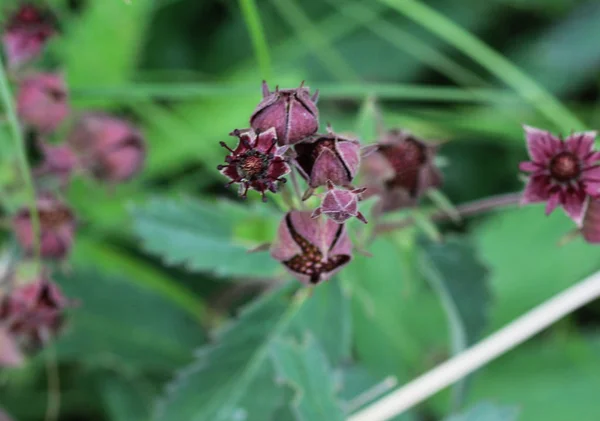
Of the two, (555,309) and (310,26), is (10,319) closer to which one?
(555,309)

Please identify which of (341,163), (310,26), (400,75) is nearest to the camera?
(341,163)

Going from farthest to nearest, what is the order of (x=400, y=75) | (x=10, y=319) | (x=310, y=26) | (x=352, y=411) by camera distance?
(x=400, y=75), (x=310, y=26), (x=352, y=411), (x=10, y=319)

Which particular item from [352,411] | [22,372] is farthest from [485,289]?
[22,372]

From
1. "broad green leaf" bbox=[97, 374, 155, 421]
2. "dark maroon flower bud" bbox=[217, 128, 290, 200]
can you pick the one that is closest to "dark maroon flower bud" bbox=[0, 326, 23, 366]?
"broad green leaf" bbox=[97, 374, 155, 421]

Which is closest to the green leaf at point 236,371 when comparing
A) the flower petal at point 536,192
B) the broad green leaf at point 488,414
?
the broad green leaf at point 488,414

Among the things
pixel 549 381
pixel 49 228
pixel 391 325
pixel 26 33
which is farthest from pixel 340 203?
pixel 549 381

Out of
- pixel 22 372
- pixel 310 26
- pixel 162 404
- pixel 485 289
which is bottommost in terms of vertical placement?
pixel 162 404

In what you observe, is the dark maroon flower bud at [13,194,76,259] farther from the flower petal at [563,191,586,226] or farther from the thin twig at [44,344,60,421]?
the flower petal at [563,191,586,226]
